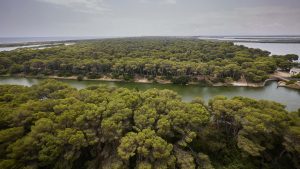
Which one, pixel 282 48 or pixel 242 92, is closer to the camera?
pixel 242 92

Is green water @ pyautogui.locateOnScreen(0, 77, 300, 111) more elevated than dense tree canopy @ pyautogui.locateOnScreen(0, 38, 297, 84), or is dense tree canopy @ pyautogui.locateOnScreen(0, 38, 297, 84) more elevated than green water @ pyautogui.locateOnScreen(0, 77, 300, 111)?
dense tree canopy @ pyautogui.locateOnScreen(0, 38, 297, 84)

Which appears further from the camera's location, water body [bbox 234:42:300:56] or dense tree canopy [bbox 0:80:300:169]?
water body [bbox 234:42:300:56]

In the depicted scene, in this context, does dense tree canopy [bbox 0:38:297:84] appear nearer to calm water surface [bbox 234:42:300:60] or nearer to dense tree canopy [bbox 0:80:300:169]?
dense tree canopy [bbox 0:80:300:169]

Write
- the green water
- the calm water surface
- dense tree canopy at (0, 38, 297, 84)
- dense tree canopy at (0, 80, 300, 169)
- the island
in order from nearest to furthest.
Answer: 1. dense tree canopy at (0, 80, 300, 169)
2. the green water
3. the island
4. dense tree canopy at (0, 38, 297, 84)
5. the calm water surface

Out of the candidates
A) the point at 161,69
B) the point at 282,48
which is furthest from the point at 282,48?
the point at 161,69

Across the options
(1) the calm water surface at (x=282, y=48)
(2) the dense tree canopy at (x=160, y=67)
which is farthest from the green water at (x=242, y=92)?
(1) the calm water surface at (x=282, y=48)

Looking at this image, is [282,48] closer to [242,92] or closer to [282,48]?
[282,48]

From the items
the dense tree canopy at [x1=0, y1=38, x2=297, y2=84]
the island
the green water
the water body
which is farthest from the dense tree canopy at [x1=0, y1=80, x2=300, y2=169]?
the water body

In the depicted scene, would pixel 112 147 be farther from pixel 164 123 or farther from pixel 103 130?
pixel 164 123
